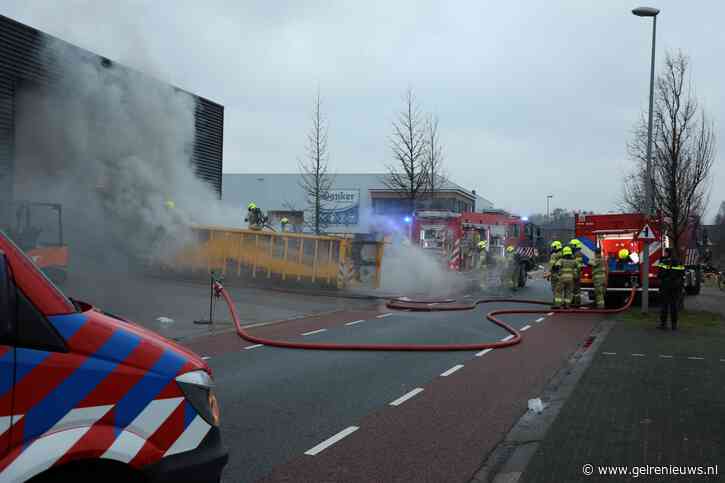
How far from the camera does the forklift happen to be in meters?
15.1

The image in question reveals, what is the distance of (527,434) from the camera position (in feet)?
19.0

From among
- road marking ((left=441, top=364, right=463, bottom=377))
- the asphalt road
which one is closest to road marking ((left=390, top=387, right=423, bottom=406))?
the asphalt road

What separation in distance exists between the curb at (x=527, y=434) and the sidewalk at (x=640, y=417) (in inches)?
4.1

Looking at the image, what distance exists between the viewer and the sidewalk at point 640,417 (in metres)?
4.88

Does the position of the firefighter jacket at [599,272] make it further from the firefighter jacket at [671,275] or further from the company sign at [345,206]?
the company sign at [345,206]

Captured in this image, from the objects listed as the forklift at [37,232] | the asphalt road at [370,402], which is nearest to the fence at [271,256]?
the forklift at [37,232]

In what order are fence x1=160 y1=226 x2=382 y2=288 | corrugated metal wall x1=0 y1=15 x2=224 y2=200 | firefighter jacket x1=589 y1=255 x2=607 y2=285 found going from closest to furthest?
corrugated metal wall x1=0 y1=15 x2=224 y2=200 → firefighter jacket x1=589 y1=255 x2=607 y2=285 → fence x1=160 y1=226 x2=382 y2=288

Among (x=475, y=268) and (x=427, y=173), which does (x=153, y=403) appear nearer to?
(x=475, y=268)

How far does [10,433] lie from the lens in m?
2.35

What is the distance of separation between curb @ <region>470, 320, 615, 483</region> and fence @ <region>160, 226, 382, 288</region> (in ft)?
36.9

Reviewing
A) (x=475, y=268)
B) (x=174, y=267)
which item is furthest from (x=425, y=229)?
(x=174, y=267)

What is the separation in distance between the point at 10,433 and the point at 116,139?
754 inches

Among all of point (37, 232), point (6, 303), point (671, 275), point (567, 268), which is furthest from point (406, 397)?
point (37, 232)

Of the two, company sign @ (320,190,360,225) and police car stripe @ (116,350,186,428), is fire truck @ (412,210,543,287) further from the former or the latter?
company sign @ (320,190,360,225)
